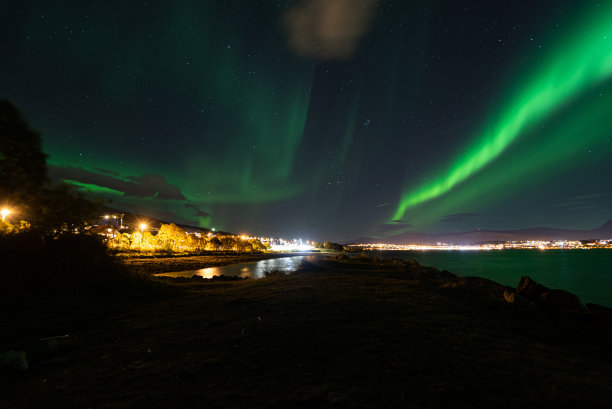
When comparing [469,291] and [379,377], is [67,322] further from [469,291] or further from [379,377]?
[469,291]

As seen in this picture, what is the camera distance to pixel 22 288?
1094 cm

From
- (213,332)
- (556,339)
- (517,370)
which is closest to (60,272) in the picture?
(213,332)

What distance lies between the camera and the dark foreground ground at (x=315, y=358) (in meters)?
4.50

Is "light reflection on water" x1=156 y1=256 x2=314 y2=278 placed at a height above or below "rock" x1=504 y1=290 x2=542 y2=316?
below

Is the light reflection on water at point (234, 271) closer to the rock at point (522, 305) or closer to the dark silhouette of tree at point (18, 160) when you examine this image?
the dark silhouette of tree at point (18, 160)

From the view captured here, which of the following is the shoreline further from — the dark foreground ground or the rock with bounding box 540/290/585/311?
the rock with bounding box 540/290/585/311

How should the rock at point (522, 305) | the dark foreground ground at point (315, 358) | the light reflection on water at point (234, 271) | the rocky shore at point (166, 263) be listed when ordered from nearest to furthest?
the dark foreground ground at point (315, 358) → the rock at point (522, 305) → the light reflection on water at point (234, 271) → the rocky shore at point (166, 263)

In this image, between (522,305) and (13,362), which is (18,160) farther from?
(522,305)

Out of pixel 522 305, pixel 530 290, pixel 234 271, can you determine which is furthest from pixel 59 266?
pixel 234 271

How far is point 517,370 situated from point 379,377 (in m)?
2.90

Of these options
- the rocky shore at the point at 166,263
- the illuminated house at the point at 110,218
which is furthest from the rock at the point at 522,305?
the illuminated house at the point at 110,218

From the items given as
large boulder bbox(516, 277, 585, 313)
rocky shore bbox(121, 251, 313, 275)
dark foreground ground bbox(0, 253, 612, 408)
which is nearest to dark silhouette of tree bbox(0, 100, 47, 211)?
rocky shore bbox(121, 251, 313, 275)

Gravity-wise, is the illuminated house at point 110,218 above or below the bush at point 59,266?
above

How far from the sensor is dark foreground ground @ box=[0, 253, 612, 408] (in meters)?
4.50
